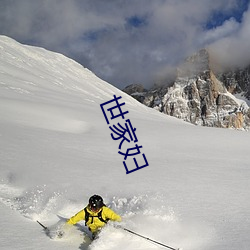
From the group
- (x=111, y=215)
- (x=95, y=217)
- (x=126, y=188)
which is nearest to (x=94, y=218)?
(x=95, y=217)

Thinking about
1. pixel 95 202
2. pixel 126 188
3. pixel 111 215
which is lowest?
pixel 111 215

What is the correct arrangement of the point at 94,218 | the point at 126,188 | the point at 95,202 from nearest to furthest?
1. the point at 95,202
2. the point at 94,218
3. the point at 126,188

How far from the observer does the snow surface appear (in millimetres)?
5594

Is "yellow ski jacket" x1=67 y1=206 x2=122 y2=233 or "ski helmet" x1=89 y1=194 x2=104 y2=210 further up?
"ski helmet" x1=89 y1=194 x2=104 y2=210

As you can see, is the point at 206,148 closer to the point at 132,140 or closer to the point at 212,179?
the point at 132,140

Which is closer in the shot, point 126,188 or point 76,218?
point 76,218

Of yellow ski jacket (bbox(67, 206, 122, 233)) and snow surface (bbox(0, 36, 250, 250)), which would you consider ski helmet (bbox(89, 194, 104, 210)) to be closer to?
yellow ski jacket (bbox(67, 206, 122, 233))

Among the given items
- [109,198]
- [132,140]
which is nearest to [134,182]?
[109,198]

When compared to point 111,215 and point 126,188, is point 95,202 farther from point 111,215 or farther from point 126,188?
point 126,188

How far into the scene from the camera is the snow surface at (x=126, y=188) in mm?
5594

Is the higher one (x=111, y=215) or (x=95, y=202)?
(x=95, y=202)

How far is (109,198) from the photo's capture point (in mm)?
7555

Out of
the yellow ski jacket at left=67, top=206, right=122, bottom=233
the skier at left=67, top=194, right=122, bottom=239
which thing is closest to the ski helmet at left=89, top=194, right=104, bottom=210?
the skier at left=67, top=194, right=122, bottom=239

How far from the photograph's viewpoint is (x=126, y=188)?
8.16 m
